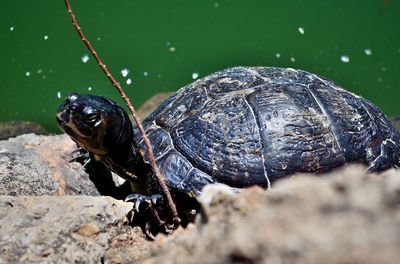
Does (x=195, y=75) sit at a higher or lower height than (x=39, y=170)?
lower

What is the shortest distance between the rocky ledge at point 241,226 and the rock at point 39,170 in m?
0.02

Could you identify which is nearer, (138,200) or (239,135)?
(138,200)

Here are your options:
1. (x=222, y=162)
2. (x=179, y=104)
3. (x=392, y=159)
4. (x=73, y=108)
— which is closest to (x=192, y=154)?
(x=222, y=162)

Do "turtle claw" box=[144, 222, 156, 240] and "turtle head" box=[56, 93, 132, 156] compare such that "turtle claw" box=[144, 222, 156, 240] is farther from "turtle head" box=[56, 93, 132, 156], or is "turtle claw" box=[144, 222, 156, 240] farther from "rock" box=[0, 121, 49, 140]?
"rock" box=[0, 121, 49, 140]

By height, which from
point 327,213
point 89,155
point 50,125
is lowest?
point 50,125

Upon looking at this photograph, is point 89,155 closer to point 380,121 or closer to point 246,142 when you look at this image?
point 246,142

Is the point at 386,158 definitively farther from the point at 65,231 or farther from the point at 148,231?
the point at 65,231

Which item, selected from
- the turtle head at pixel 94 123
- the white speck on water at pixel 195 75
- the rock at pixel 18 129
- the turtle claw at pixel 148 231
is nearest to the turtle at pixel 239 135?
the turtle head at pixel 94 123

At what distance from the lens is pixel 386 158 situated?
227cm

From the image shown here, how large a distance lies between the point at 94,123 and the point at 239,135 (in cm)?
76

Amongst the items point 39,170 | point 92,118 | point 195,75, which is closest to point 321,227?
point 92,118

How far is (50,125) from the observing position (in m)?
7.53

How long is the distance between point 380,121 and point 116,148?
5.15ft

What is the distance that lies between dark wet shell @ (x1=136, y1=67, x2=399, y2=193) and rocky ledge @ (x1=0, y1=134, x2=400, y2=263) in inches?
18.8
